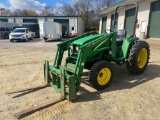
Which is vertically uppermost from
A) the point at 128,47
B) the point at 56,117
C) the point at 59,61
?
the point at 128,47

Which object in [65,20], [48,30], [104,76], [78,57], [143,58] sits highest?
[65,20]

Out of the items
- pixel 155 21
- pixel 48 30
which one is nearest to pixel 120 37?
pixel 155 21

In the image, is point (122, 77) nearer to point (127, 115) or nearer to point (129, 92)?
point (129, 92)

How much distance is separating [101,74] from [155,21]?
13.7 meters

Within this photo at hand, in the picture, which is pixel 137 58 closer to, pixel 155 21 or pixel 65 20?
pixel 155 21

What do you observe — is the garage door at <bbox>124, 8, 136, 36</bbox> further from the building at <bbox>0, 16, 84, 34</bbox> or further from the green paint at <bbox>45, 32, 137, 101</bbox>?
the building at <bbox>0, 16, 84, 34</bbox>

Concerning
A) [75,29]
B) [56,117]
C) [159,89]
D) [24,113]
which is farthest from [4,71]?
[75,29]

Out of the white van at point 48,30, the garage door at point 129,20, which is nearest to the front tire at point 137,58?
the garage door at point 129,20

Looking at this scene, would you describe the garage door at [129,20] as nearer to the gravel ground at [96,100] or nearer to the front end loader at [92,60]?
the front end loader at [92,60]

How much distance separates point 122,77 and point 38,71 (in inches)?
126

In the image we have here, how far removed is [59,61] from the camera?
15.2 ft

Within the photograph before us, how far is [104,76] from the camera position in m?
4.25

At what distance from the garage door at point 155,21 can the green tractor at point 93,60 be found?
36.5 ft

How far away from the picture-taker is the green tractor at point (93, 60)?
3.70 m
